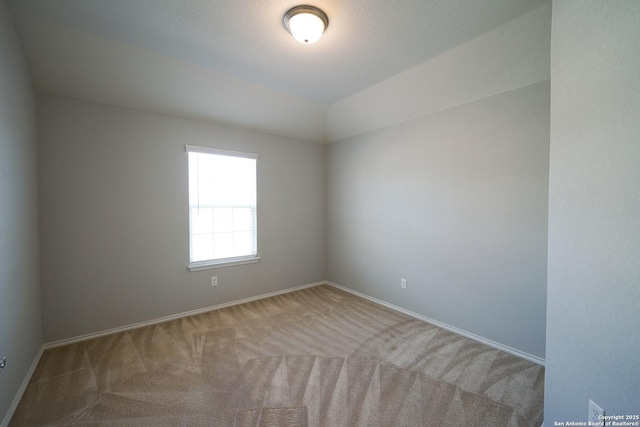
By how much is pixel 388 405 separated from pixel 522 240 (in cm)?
186

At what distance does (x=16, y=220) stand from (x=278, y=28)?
2434mm

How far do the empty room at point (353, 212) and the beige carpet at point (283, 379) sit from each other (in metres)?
0.02

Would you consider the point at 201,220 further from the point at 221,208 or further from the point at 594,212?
the point at 594,212


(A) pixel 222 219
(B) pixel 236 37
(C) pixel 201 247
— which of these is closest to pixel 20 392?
(C) pixel 201 247

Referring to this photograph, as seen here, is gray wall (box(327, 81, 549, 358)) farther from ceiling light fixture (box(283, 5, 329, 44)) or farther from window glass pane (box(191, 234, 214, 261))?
window glass pane (box(191, 234, 214, 261))

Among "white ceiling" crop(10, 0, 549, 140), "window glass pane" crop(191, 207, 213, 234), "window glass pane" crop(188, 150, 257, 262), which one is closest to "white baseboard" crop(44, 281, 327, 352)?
"window glass pane" crop(188, 150, 257, 262)

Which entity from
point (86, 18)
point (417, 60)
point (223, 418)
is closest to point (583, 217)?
point (417, 60)

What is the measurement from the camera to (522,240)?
7.43 ft

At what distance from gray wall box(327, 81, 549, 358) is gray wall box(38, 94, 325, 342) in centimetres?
182

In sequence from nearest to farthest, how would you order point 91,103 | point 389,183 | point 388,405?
point 388,405 → point 91,103 → point 389,183

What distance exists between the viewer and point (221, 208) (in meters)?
3.36

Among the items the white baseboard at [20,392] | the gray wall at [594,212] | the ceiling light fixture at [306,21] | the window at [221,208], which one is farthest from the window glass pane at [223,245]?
the gray wall at [594,212]

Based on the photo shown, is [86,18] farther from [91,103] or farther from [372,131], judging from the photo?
[372,131]

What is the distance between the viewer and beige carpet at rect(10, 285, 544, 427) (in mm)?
1592
